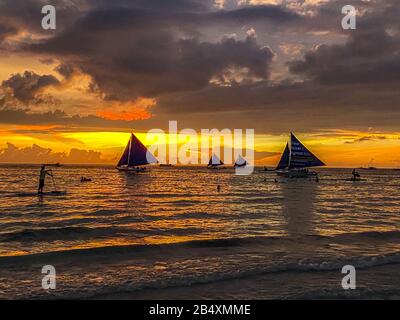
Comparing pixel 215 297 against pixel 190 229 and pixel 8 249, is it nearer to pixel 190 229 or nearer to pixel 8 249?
pixel 8 249

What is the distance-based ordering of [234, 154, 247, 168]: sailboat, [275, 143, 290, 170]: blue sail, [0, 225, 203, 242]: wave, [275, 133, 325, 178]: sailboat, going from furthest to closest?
[234, 154, 247, 168]: sailboat → [275, 143, 290, 170]: blue sail → [275, 133, 325, 178]: sailboat → [0, 225, 203, 242]: wave

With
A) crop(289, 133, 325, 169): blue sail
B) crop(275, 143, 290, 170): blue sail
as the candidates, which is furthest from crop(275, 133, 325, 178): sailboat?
crop(275, 143, 290, 170): blue sail

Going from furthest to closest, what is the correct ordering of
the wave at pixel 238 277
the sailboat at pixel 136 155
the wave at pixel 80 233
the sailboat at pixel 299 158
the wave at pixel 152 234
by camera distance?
the sailboat at pixel 136 155 < the sailboat at pixel 299 158 < the wave at pixel 80 233 < the wave at pixel 152 234 < the wave at pixel 238 277

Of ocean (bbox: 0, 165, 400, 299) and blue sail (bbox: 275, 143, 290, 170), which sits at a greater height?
blue sail (bbox: 275, 143, 290, 170)

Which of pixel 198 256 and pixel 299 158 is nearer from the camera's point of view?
pixel 198 256

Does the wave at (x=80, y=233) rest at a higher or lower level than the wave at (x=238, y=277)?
lower

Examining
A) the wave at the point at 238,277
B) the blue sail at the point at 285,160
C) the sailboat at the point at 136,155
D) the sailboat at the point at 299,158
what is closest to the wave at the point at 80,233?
the wave at the point at 238,277

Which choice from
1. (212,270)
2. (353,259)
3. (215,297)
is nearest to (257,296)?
(215,297)

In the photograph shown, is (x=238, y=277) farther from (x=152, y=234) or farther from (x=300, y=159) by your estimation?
(x=300, y=159)

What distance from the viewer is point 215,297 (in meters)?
10.7

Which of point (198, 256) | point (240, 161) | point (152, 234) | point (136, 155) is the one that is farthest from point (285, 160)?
point (198, 256)

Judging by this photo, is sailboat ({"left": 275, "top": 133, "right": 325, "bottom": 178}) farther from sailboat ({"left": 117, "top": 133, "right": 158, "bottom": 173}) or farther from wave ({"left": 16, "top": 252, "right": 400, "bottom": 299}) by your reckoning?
wave ({"left": 16, "top": 252, "right": 400, "bottom": 299})

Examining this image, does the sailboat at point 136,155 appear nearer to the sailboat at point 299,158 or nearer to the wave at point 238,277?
the sailboat at point 299,158
